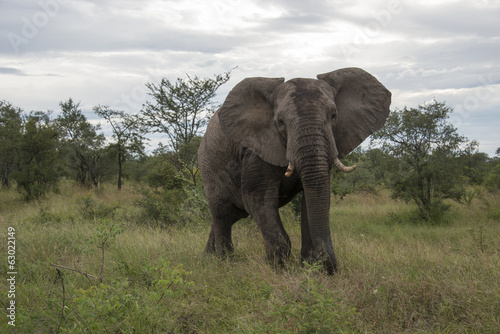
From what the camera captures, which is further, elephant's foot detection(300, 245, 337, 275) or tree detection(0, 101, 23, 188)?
tree detection(0, 101, 23, 188)

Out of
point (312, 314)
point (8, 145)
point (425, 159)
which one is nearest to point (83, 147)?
point (8, 145)

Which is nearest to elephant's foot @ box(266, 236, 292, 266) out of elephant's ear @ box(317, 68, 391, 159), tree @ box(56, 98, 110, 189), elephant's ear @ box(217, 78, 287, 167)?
elephant's ear @ box(217, 78, 287, 167)

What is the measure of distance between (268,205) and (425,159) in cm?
759

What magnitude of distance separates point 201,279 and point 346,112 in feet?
8.13

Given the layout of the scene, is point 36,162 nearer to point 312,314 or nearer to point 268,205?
point 268,205

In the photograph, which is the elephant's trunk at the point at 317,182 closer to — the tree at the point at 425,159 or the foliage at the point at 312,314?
the foliage at the point at 312,314

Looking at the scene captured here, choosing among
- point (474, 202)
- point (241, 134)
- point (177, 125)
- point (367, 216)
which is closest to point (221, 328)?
point (241, 134)

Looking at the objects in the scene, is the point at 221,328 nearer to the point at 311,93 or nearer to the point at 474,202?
the point at 311,93

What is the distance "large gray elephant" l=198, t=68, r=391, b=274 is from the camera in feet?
14.2

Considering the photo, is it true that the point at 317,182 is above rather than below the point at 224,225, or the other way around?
above

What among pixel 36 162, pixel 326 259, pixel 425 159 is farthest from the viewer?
pixel 36 162

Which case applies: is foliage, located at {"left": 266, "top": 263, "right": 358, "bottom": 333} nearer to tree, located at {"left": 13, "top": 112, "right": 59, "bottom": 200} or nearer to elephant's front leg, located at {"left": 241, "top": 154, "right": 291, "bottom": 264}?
elephant's front leg, located at {"left": 241, "top": 154, "right": 291, "bottom": 264}

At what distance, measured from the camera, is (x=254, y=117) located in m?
5.02

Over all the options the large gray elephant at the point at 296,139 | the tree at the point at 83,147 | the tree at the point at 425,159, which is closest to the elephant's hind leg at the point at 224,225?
the large gray elephant at the point at 296,139
